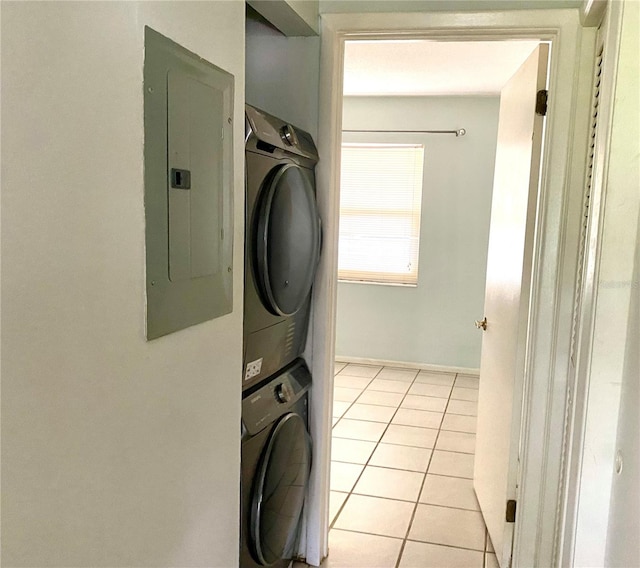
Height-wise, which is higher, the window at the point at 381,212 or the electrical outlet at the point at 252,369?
the window at the point at 381,212

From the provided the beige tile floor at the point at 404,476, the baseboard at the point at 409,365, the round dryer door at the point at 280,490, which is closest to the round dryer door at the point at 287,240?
the round dryer door at the point at 280,490

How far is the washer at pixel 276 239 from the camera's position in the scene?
5.16 ft

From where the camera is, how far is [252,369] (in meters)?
1.69

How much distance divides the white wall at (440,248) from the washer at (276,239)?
9.58 feet

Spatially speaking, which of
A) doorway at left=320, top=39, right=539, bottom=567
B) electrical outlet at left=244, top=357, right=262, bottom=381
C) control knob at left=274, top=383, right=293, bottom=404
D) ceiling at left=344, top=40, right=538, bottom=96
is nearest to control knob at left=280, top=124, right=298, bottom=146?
electrical outlet at left=244, top=357, right=262, bottom=381

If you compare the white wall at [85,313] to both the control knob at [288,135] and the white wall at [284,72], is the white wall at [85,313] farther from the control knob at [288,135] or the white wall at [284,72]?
the white wall at [284,72]

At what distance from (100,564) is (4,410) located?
372 millimetres

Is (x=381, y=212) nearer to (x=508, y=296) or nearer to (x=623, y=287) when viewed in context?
(x=508, y=296)

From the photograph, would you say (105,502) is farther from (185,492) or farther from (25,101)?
(25,101)

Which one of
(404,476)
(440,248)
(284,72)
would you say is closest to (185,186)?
(284,72)

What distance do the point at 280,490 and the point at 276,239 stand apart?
784 millimetres

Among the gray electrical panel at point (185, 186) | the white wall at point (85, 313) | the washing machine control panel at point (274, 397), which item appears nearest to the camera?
the white wall at point (85, 313)

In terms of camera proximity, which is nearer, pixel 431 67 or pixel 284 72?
pixel 284 72

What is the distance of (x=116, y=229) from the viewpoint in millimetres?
933
